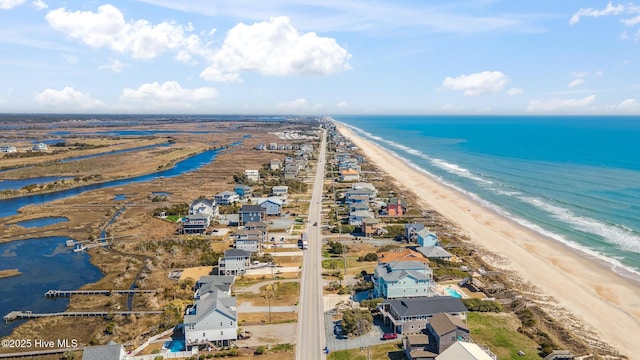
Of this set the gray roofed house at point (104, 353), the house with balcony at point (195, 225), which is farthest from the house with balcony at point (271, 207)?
the gray roofed house at point (104, 353)

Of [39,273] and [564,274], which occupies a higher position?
[564,274]

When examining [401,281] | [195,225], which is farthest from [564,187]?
[195,225]

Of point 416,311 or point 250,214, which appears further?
point 250,214

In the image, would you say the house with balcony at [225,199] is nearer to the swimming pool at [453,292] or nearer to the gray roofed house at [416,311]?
the swimming pool at [453,292]

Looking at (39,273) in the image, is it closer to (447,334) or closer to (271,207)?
(271,207)

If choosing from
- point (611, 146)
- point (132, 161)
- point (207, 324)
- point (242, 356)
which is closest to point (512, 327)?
point (242, 356)

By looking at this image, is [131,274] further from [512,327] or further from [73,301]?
[512,327]

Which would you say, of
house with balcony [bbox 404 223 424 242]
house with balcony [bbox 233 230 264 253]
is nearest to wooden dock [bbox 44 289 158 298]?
house with balcony [bbox 233 230 264 253]
